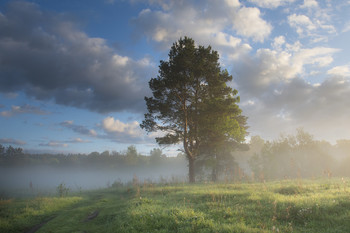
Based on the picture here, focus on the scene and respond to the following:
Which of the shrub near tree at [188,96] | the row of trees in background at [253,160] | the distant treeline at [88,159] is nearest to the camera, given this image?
the shrub near tree at [188,96]

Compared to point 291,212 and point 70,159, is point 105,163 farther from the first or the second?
point 291,212

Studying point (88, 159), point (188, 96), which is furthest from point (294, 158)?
point (88, 159)

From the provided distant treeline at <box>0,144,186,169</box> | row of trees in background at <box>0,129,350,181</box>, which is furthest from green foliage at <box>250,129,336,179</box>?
distant treeline at <box>0,144,186,169</box>

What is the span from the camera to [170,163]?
488ft

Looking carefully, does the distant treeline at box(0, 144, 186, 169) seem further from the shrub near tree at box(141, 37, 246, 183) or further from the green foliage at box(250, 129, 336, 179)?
the shrub near tree at box(141, 37, 246, 183)

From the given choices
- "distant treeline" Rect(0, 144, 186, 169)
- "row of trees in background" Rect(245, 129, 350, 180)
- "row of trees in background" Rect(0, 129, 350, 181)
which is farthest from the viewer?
"distant treeline" Rect(0, 144, 186, 169)

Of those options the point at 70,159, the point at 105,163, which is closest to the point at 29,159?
the point at 70,159

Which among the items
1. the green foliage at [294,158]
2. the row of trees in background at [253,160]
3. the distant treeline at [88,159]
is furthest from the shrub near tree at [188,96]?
the distant treeline at [88,159]

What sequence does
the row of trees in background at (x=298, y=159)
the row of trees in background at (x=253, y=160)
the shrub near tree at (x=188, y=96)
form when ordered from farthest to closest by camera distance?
the row of trees in background at (x=298, y=159) → the row of trees in background at (x=253, y=160) → the shrub near tree at (x=188, y=96)

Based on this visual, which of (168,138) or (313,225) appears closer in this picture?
(313,225)

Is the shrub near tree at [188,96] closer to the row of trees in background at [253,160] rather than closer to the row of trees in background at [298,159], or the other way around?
the row of trees in background at [253,160]

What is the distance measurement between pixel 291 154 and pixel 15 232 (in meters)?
68.6

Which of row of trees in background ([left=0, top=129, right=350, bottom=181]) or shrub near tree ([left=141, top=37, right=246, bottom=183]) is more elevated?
shrub near tree ([left=141, top=37, right=246, bottom=183])

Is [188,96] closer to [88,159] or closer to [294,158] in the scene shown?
[294,158]
